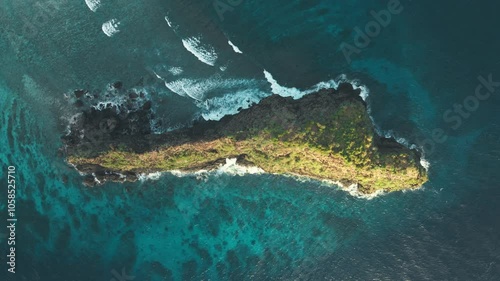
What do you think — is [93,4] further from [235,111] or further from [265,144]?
[265,144]

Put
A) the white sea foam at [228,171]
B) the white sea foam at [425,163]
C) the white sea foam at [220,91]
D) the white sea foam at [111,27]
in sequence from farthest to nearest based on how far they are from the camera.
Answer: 1. the white sea foam at [228,171]
2. the white sea foam at [425,163]
3. the white sea foam at [111,27]
4. the white sea foam at [220,91]

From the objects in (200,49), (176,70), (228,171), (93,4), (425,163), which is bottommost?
(425,163)

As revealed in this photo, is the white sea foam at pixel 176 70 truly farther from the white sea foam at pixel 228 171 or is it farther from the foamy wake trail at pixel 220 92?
the white sea foam at pixel 228 171

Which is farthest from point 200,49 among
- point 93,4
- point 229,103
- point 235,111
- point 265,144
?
point 93,4

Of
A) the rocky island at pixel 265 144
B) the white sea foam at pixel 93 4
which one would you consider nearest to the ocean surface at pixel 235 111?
the white sea foam at pixel 93 4

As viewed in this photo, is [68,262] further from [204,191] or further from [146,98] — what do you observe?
[146,98]

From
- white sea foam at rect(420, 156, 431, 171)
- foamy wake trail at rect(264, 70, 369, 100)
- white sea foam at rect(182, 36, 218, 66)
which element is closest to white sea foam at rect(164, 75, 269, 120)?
foamy wake trail at rect(264, 70, 369, 100)

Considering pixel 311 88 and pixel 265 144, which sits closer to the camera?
pixel 265 144
